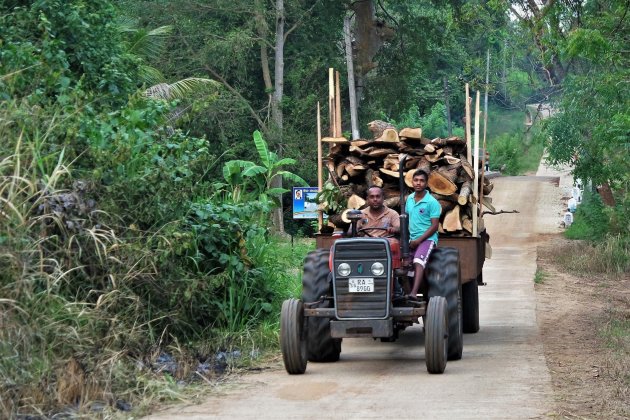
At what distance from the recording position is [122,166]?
13.4 metres

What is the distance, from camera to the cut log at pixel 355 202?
14.9 m

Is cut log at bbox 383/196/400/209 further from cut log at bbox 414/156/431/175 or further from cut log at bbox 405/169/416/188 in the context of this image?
cut log at bbox 414/156/431/175

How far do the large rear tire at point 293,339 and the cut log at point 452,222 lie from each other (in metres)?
2.91

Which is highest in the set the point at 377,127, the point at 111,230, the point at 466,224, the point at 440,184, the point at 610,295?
the point at 377,127

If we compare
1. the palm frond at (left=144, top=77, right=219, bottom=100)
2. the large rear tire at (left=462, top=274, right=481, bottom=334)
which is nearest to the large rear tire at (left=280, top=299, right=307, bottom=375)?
the large rear tire at (left=462, top=274, right=481, bottom=334)

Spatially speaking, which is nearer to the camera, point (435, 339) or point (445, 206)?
point (435, 339)

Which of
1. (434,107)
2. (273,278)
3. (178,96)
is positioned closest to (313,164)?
(178,96)

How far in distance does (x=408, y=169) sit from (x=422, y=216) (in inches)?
60.4

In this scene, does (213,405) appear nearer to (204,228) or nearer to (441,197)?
(204,228)

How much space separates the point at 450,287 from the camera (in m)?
13.2

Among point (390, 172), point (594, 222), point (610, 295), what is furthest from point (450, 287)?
point (594, 222)

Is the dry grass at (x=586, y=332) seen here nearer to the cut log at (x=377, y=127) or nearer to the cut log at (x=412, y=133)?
the cut log at (x=412, y=133)

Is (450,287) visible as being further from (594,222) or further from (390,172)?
(594,222)

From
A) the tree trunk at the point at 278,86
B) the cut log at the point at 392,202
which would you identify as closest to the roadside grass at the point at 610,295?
the cut log at the point at 392,202
